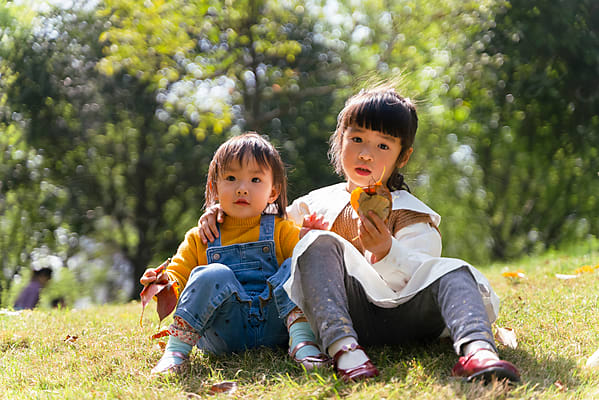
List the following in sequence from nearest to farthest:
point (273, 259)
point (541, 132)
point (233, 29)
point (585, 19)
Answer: point (273, 259) → point (233, 29) → point (585, 19) → point (541, 132)

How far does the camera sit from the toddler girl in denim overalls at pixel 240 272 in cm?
194

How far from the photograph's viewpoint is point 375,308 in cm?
200

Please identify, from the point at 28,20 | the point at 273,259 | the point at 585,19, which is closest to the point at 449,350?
the point at 273,259

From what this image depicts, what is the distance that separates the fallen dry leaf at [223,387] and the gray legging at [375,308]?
31 centimetres

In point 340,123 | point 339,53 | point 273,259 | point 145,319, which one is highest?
point 339,53

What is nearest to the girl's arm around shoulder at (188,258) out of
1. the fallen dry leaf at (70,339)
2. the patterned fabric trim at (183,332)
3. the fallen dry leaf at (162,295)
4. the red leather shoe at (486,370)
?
the fallen dry leaf at (162,295)

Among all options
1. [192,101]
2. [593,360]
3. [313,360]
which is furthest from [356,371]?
[192,101]

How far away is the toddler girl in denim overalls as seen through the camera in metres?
1.94

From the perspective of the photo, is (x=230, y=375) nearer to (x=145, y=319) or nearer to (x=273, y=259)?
(x=273, y=259)

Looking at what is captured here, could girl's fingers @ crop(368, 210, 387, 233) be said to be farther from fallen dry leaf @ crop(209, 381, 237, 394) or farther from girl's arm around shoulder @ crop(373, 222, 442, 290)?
fallen dry leaf @ crop(209, 381, 237, 394)

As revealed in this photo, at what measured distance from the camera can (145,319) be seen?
329 centimetres

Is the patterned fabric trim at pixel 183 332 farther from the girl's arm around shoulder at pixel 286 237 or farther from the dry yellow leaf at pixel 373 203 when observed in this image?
the dry yellow leaf at pixel 373 203

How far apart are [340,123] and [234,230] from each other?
2.10 ft

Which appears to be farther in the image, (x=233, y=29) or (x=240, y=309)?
(x=233, y=29)
